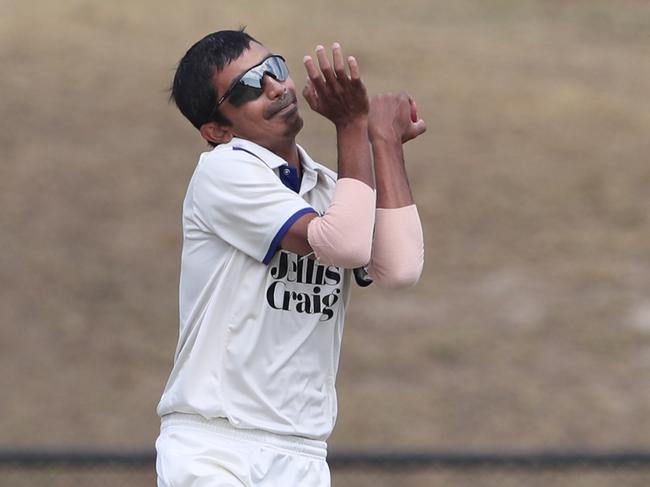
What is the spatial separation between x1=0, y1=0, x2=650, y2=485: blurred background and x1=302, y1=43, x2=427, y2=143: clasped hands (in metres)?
5.70

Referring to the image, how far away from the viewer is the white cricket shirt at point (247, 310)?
10.1ft

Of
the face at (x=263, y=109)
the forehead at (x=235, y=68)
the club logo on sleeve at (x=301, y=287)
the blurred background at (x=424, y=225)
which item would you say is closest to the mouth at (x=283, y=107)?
the face at (x=263, y=109)

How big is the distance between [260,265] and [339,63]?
0.51 m

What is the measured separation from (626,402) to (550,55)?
8.50 m

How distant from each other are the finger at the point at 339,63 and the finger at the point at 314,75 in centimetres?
4

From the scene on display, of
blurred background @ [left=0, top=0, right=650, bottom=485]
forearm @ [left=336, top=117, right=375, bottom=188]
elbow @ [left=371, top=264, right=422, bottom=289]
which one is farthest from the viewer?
blurred background @ [left=0, top=0, right=650, bottom=485]

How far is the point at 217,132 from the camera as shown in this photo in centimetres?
321

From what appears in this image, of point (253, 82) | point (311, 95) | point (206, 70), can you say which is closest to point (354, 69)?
point (311, 95)

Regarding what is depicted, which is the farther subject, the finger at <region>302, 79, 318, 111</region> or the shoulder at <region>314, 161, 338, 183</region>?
the shoulder at <region>314, 161, 338, 183</region>

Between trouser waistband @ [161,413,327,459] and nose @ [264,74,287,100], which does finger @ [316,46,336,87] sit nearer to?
nose @ [264,74,287,100]

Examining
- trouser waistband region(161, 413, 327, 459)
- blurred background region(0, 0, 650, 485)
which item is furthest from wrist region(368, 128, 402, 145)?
blurred background region(0, 0, 650, 485)

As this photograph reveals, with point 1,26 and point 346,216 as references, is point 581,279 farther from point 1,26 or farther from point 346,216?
point 346,216

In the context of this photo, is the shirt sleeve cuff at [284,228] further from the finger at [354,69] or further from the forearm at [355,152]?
the finger at [354,69]

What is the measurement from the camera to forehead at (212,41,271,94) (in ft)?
10.2
